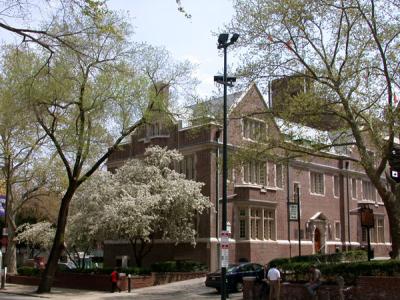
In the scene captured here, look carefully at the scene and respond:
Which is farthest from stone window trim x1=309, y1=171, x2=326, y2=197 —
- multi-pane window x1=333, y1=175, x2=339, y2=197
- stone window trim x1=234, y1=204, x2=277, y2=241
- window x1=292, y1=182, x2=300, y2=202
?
stone window trim x1=234, y1=204, x2=277, y2=241

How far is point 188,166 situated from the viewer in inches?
1564

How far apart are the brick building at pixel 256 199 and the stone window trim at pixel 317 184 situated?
81 mm

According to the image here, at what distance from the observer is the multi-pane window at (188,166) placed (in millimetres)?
39303

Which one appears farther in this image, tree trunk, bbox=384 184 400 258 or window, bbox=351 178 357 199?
window, bbox=351 178 357 199

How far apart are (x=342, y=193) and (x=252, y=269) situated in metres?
22.0

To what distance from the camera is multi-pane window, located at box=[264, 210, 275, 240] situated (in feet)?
132

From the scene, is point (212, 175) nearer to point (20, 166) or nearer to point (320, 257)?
point (320, 257)

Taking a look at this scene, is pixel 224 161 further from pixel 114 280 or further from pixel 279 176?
pixel 279 176

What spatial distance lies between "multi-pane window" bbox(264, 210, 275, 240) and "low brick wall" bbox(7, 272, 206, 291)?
6.90 meters

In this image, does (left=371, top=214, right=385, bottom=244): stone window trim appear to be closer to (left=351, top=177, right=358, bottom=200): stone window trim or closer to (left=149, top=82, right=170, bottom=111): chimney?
(left=351, top=177, right=358, bottom=200): stone window trim

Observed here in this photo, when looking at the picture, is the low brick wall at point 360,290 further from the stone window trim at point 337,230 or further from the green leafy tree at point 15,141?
the stone window trim at point 337,230

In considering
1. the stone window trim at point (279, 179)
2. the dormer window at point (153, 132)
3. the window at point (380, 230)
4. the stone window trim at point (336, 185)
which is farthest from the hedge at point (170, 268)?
the window at point (380, 230)

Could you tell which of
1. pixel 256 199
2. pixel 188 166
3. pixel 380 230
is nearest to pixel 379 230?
pixel 380 230

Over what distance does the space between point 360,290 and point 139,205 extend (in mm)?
15803
